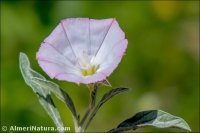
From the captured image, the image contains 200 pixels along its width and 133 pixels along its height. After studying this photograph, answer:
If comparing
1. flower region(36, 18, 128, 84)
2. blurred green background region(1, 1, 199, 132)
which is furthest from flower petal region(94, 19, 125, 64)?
blurred green background region(1, 1, 199, 132)

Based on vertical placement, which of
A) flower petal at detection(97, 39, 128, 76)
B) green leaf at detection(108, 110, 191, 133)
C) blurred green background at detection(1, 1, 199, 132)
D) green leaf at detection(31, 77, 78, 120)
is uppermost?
flower petal at detection(97, 39, 128, 76)

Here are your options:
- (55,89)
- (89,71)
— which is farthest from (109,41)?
(55,89)

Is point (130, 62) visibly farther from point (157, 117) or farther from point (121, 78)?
point (157, 117)

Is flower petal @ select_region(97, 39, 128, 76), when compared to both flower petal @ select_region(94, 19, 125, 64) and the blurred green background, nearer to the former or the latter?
flower petal @ select_region(94, 19, 125, 64)

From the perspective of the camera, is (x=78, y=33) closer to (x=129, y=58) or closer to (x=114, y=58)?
(x=114, y=58)

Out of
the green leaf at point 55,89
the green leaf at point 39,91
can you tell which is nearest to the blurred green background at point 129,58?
the green leaf at point 39,91

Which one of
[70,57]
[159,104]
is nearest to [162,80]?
[159,104]

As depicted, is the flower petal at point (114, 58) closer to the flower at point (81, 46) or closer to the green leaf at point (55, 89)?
the flower at point (81, 46)
